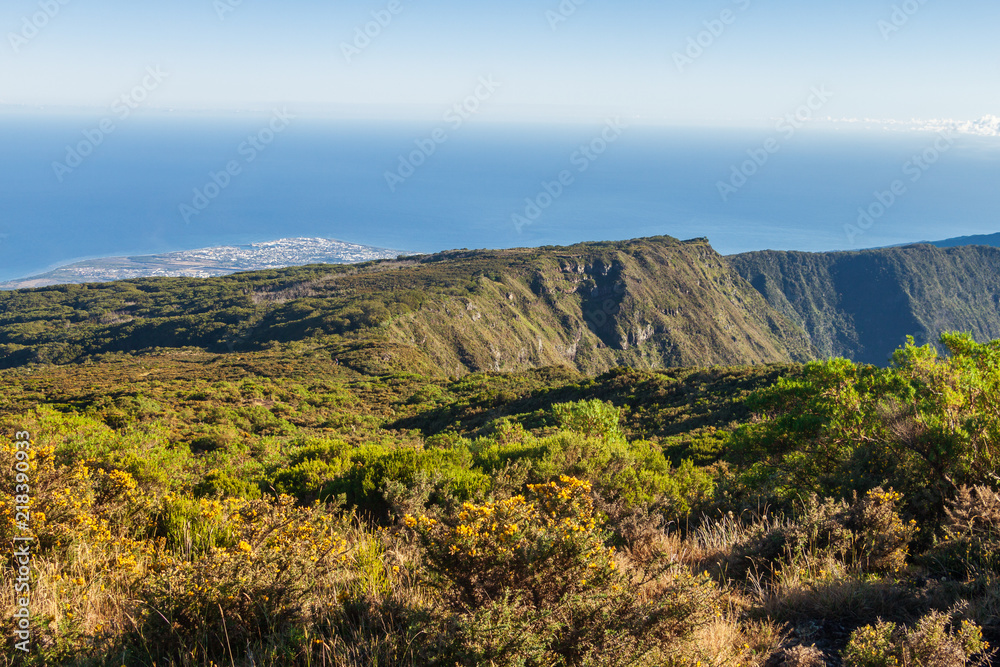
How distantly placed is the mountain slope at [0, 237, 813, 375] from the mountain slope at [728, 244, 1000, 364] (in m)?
28.8

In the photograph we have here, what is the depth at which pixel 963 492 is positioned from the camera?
4141mm

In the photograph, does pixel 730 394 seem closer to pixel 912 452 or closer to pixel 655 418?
pixel 655 418

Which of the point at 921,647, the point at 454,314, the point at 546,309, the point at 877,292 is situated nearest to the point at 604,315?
the point at 546,309

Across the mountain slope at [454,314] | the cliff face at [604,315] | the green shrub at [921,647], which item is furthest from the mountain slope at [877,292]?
the green shrub at [921,647]

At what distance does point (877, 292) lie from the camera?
158500 mm

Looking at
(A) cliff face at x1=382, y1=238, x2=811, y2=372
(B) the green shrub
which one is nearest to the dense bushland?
(B) the green shrub

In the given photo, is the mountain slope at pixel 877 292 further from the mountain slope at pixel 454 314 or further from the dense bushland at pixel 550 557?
the dense bushland at pixel 550 557

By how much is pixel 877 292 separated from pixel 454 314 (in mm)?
152064

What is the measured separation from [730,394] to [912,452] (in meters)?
25.0

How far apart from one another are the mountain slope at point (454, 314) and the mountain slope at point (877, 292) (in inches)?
1135

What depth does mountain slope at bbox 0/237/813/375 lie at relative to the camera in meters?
64.9

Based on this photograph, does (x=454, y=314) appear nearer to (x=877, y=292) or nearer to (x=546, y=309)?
(x=546, y=309)

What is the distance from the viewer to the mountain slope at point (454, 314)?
213 ft

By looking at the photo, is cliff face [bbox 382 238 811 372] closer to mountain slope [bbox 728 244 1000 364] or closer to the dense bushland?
mountain slope [bbox 728 244 1000 364]
